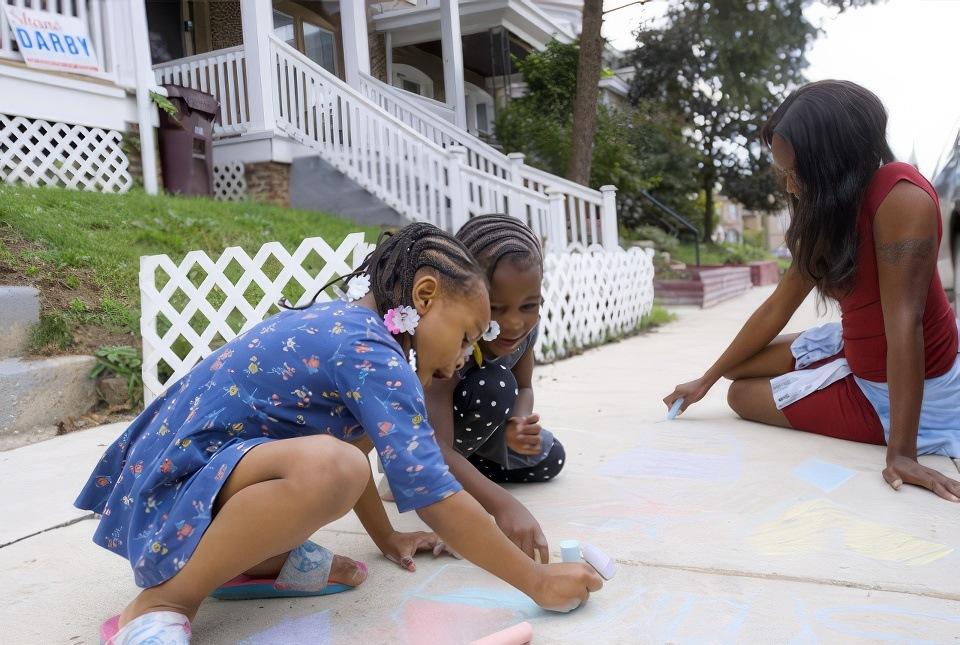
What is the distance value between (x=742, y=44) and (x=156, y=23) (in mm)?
11444

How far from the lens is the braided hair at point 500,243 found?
1.90 meters

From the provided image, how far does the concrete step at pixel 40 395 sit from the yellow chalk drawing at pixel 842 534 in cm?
314

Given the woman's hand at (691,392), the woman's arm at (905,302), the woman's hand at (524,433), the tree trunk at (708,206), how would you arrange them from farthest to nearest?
the tree trunk at (708,206)
the woman's hand at (691,392)
the woman's arm at (905,302)
the woman's hand at (524,433)

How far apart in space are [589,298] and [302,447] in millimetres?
5428

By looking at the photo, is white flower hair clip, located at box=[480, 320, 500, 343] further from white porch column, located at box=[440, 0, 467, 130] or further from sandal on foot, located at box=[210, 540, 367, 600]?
white porch column, located at box=[440, 0, 467, 130]

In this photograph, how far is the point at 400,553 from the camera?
192 centimetres

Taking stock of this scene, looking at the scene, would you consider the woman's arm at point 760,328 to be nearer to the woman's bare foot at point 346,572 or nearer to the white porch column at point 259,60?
the woman's bare foot at point 346,572

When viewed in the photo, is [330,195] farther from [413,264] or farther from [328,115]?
[413,264]

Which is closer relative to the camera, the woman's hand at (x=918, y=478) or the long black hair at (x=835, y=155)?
the woman's hand at (x=918, y=478)

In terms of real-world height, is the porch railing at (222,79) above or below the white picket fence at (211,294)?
above

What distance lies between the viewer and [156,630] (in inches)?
52.6

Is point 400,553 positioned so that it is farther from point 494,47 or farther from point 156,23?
point 494,47

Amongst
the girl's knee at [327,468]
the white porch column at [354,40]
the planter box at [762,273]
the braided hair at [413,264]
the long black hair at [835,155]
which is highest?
the white porch column at [354,40]

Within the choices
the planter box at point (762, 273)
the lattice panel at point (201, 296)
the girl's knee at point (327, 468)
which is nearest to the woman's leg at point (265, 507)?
the girl's knee at point (327, 468)
